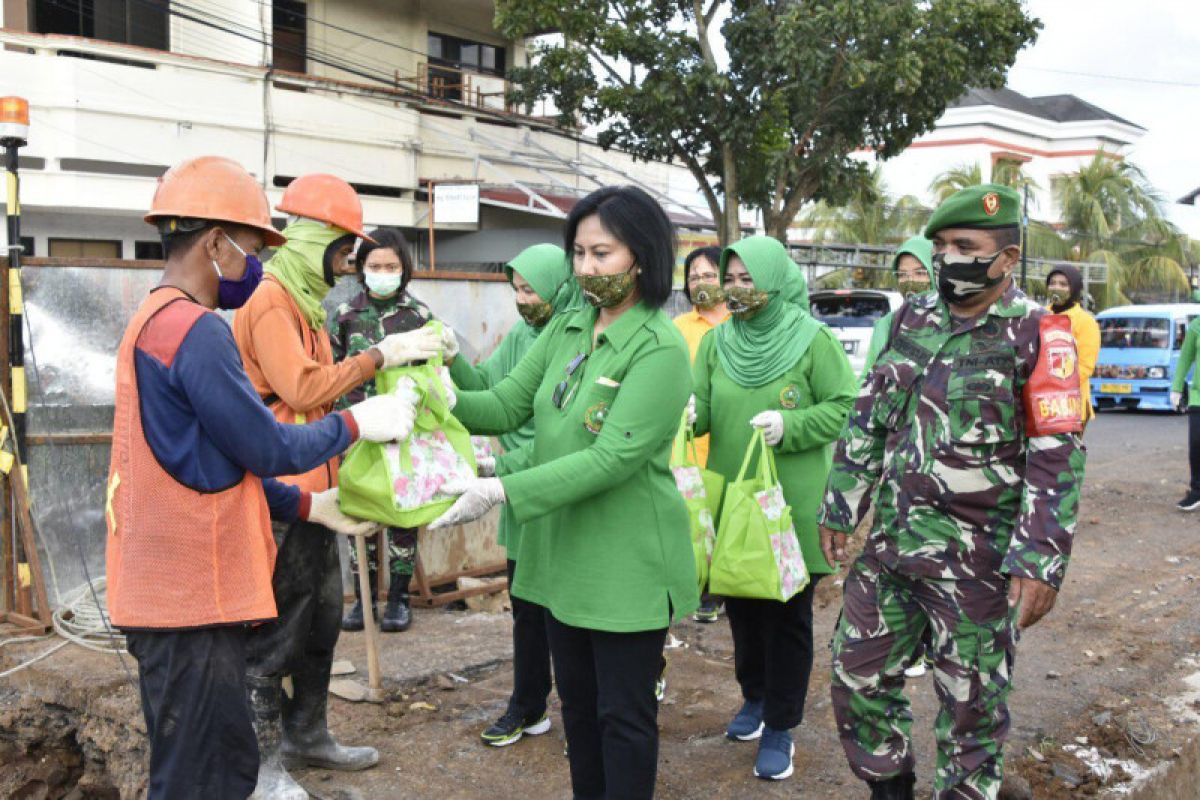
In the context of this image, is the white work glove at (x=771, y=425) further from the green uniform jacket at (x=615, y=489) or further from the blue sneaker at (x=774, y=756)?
the blue sneaker at (x=774, y=756)

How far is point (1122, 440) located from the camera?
1479 cm

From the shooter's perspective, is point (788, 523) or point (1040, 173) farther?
point (1040, 173)

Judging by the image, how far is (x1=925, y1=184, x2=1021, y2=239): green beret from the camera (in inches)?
121

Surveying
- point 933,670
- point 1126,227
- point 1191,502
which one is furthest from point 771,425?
point 1126,227

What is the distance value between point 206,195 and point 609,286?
1.09m

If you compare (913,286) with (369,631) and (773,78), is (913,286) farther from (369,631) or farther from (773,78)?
(773,78)

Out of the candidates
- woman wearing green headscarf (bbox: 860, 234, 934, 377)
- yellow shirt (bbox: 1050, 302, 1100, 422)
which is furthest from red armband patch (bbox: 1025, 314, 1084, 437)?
yellow shirt (bbox: 1050, 302, 1100, 422)

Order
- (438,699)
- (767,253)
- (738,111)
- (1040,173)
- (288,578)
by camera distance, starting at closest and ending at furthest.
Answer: (288,578) < (767,253) < (438,699) < (738,111) < (1040,173)

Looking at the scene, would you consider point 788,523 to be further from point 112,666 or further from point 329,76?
point 329,76

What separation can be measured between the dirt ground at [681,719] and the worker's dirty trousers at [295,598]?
0.57 m

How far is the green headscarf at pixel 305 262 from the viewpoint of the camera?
3637 millimetres

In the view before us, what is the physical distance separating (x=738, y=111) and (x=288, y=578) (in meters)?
13.9

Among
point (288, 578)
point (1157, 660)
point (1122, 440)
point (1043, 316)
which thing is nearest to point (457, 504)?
point (288, 578)

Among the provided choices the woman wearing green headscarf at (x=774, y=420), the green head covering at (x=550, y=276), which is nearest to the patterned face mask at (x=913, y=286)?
the woman wearing green headscarf at (x=774, y=420)
